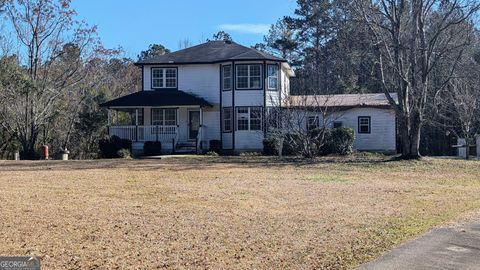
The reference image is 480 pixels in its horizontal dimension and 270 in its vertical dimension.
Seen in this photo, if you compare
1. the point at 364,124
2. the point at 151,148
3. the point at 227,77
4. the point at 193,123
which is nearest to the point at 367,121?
the point at 364,124

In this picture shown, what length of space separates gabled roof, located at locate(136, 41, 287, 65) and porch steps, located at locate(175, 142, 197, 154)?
5222 mm

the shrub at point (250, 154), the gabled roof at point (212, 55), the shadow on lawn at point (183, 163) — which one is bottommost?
the shadow on lawn at point (183, 163)

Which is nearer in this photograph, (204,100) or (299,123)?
(299,123)

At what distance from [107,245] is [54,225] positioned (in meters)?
1.84

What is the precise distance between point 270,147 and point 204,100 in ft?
18.1

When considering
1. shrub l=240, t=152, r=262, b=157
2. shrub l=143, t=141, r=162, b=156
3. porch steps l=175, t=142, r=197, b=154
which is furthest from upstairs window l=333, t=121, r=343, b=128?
shrub l=143, t=141, r=162, b=156

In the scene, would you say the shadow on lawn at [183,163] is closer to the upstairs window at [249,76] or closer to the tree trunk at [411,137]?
the tree trunk at [411,137]

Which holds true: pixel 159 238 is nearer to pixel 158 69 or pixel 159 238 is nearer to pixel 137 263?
pixel 137 263

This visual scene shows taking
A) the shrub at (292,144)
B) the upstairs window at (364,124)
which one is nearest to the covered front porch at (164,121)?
the shrub at (292,144)

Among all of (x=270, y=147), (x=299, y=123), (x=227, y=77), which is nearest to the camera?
(x=299, y=123)

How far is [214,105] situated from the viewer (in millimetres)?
33875

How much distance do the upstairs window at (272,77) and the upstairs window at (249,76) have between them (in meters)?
0.58

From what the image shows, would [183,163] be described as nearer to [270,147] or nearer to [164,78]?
[270,147]

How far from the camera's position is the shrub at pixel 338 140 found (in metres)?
30.3
